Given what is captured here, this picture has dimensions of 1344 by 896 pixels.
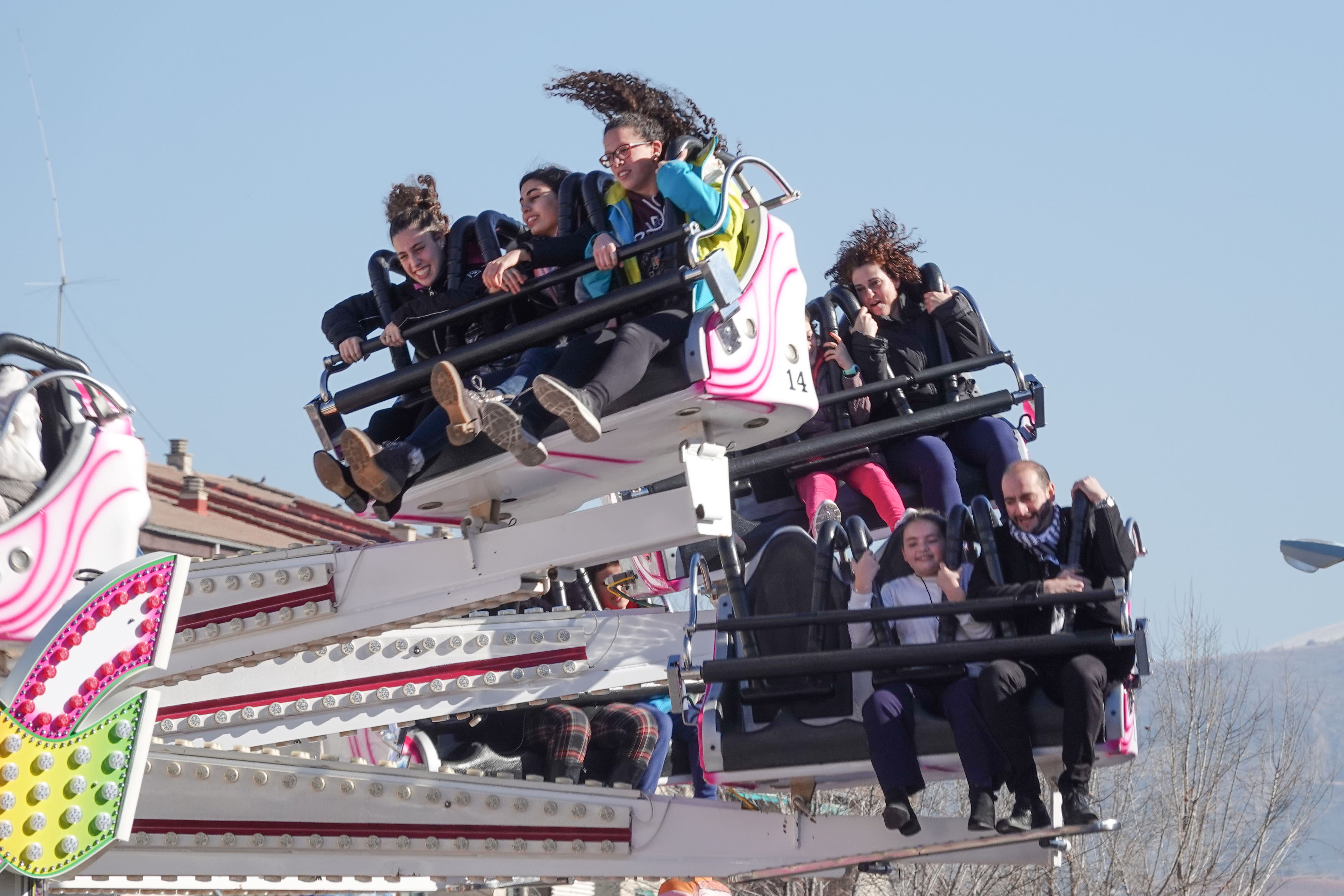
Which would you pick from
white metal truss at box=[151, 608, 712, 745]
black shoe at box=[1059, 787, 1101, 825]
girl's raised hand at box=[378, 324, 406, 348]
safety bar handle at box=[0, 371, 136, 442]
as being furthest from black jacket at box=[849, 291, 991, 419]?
safety bar handle at box=[0, 371, 136, 442]

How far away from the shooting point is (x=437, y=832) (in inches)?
302

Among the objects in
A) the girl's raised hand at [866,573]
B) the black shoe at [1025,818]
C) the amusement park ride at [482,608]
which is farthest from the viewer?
the girl's raised hand at [866,573]

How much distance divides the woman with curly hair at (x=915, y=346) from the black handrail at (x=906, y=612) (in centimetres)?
200

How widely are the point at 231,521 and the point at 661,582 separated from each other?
17.5 m

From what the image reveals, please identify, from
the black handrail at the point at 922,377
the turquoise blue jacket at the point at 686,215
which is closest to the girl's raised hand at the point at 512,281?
the turquoise blue jacket at the point at 686,215

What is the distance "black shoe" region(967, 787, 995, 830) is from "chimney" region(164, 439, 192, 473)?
24.9 metres

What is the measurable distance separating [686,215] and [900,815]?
87.2 inches

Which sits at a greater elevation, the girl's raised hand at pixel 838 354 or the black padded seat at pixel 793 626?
the girl's raised hand at pixel 838 354

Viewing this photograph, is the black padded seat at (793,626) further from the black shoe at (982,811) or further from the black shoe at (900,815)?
the black shoe at (982,811)

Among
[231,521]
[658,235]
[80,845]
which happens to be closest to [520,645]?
[658,235]

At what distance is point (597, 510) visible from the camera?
264 inches

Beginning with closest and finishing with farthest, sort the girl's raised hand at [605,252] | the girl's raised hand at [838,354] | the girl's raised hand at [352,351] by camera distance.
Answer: the girl's raised hand at [605,252] < the girl's raised hand at [352,351] < the girl's raised hand at [838,354]

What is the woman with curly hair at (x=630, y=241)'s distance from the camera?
20.5 feet

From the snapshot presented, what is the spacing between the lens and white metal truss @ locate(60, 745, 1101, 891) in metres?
7.14
